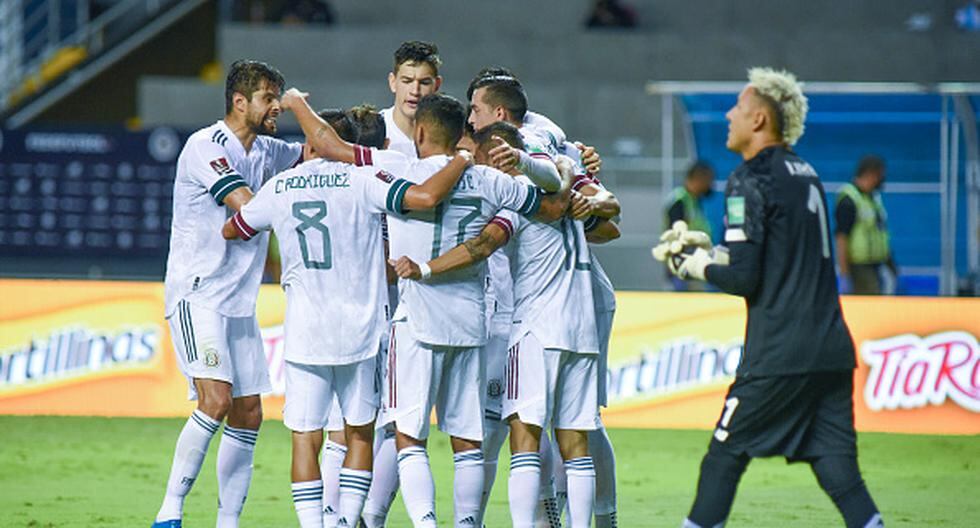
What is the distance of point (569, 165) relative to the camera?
7547 millimetres

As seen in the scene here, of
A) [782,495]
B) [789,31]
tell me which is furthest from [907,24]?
[782,495]

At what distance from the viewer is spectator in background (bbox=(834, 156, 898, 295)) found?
1583 centimetres

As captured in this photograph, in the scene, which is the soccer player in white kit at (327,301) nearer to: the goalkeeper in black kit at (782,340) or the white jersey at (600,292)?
the white jersey at (600,292)

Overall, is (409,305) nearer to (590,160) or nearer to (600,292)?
(600,292)

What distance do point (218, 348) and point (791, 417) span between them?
2.98 meters

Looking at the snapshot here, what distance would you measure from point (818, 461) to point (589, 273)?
1.70 m

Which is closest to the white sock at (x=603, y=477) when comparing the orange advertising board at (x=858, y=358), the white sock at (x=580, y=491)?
the white sock at (x=580, y=491)

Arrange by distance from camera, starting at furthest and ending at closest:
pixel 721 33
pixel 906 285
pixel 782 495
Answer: pixel 721 33 < pixel 906 285 < pixel 782 495

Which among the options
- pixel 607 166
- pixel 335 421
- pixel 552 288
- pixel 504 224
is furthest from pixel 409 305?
pixel 607 166

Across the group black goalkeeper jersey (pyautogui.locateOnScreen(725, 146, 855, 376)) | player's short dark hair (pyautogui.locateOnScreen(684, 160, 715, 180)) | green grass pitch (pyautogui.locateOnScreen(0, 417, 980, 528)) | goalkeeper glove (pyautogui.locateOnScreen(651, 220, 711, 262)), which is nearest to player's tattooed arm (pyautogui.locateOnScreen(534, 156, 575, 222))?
goalkeeper glove (pyautogui.locateOnScreen(651, 220, 711, 262))

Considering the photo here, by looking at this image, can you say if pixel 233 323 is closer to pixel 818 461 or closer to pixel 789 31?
pixel 818 461

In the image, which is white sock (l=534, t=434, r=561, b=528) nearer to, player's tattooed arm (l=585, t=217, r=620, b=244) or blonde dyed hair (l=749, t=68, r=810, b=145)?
Answer: player's tattooed arm (l=585, t=217, r=620, b=244)

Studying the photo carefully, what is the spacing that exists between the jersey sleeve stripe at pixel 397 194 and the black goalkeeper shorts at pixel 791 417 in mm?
1721

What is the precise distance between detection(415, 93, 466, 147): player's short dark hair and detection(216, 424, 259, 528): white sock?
1.91 m
